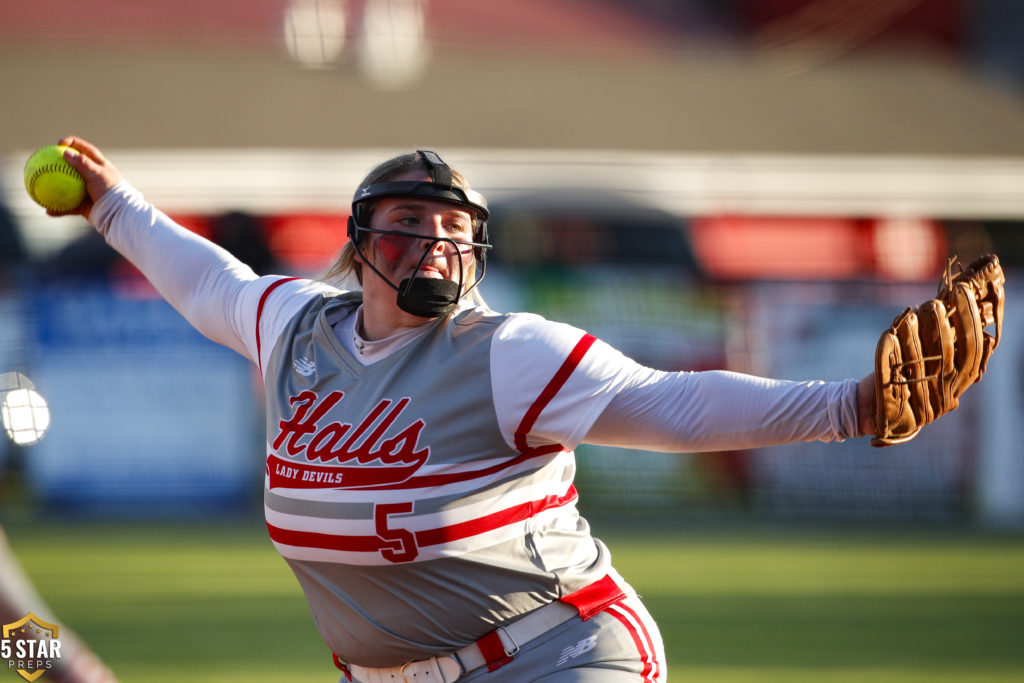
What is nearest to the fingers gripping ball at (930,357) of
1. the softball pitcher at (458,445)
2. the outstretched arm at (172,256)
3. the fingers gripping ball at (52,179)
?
the softball pitcher at (458,445)

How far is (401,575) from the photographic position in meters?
2.88

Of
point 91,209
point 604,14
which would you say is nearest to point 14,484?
point 91,209

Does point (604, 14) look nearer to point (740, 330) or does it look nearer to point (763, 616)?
point (740, 330)

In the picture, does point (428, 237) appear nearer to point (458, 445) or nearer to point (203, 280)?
point (458, 445)

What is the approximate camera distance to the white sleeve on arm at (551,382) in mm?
2795

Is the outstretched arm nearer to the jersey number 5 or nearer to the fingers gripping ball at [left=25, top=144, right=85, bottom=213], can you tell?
the fingers gripping ball at [left=25, top=144, right=85, bottom=213]

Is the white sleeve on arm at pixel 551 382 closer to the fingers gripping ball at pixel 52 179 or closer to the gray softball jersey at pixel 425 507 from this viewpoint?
the gray softball jersey at pixel 425 507

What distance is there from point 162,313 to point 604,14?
1302 cm

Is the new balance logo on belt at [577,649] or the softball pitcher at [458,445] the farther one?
the new balance logo on belt at [577,649]

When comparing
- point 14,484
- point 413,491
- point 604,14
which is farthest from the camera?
point 604,14

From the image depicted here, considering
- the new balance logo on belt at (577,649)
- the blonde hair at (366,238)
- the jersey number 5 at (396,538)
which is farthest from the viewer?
the blonde hair at (366,238)

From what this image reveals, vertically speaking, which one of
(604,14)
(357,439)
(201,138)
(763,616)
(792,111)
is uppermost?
(604,14)

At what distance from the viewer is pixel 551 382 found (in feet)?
9.20

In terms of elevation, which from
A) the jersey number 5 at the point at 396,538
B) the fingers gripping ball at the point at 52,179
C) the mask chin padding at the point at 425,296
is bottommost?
the jersey number 5 at the point at 396,538
